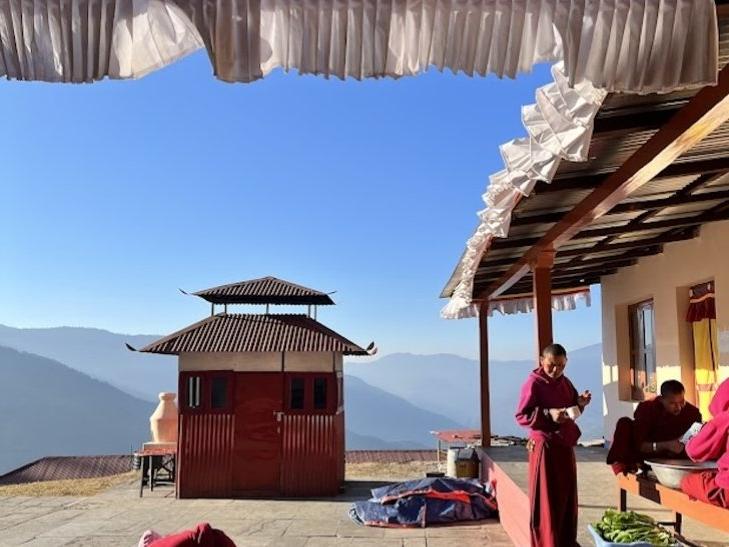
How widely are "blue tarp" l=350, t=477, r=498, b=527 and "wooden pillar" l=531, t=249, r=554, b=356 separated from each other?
10.2ft

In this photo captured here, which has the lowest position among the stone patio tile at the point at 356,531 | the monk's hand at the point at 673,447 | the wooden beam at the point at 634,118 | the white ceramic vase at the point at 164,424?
the stone patio tile at the point at 356,531

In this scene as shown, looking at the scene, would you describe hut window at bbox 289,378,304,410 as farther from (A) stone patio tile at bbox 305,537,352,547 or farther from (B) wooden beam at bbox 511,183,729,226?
(B) wooden beam at bbox 511,183,729,226

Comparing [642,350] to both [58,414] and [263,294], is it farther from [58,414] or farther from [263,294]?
[58,414]

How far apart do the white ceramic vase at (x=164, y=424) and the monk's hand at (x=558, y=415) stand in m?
10.5

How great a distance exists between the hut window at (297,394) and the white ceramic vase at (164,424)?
11.4 ft

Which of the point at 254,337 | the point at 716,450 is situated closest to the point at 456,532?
the point at 716,450

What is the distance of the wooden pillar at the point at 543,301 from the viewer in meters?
6.08

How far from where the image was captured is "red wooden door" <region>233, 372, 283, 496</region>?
37.3 feet

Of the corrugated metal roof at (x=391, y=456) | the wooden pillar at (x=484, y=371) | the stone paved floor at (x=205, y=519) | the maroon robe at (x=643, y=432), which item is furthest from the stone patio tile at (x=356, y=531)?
the corrugated metal roof at (x=391, y=456)

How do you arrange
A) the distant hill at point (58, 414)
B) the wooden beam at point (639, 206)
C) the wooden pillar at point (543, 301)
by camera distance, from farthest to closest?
the distant hill at point (58, 414), the wooden pillar at point (543, 301), the wooden beam at point (639, 206)

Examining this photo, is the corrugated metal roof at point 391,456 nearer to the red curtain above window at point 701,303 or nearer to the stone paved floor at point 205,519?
the stone paved floor at point 205,519

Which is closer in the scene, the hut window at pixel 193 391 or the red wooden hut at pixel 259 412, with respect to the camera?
the red wooden hut at pixel 259 412

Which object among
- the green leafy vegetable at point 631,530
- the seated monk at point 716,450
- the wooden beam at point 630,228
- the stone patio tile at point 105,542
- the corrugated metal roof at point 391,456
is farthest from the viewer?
the corrugated metal roof at point 391,456

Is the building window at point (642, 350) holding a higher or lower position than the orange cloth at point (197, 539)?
higher
